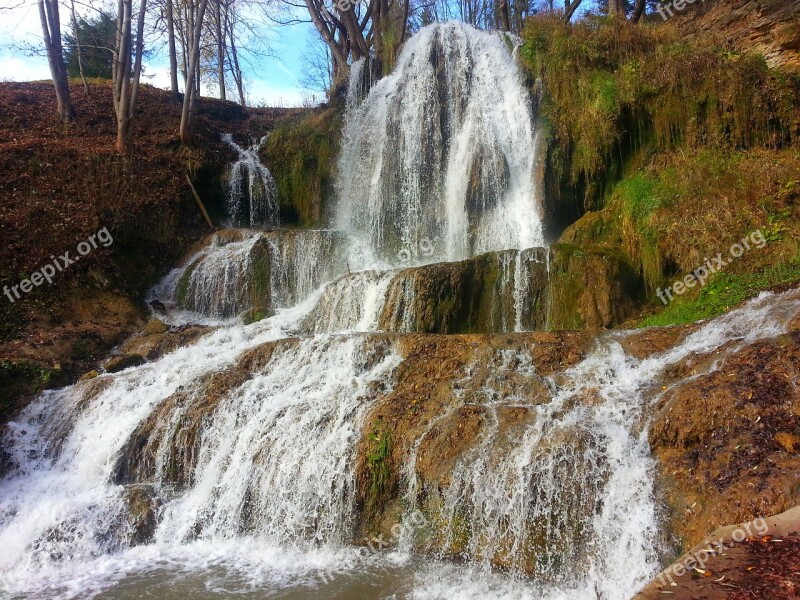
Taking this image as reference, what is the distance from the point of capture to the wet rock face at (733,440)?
4.26 metres

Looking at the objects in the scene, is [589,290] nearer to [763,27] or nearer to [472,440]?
[472,440]

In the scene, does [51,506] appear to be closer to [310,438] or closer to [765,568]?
[310,438]

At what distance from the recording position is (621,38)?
532 inches

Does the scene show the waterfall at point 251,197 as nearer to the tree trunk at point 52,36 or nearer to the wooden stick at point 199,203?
the wooden stick at point 199,203

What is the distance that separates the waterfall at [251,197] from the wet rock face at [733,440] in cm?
1347

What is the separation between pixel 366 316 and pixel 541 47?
8999 mm

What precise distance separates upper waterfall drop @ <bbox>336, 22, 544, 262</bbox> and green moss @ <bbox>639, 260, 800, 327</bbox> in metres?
3.86

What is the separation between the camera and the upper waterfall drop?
42.7 ft

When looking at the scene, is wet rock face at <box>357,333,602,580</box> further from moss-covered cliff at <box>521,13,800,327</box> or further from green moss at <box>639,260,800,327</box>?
moss-covered cliff at <box>521,13,800,327</box>

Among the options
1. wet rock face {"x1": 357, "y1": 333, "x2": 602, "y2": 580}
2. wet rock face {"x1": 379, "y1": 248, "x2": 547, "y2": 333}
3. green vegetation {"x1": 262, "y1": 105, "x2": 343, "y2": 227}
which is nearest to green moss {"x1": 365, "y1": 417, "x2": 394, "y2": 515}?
wet rock face {"x1": 357, "y1": 333, "x2": 602, "y2": 580}

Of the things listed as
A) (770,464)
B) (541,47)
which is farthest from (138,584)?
(541,47)

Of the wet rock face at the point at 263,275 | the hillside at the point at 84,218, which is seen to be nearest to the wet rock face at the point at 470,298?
the wet rock face at the point at 263,275

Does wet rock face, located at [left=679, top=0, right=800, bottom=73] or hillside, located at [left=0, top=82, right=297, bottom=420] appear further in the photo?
wet rock face, located at [left=679, top=0, right=800, bottom=73]

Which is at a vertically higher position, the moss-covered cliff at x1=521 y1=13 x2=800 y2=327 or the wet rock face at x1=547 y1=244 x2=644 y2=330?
the moss-covered cliff at x1=521 y1=13 x2=800 y2=327
